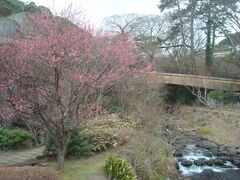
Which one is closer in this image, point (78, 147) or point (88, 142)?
point (78, 147)

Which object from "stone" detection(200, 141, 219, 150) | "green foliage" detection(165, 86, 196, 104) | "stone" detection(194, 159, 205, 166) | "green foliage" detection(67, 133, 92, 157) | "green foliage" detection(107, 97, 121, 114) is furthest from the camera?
"green foliage" detection(165, 86, 196, 104)

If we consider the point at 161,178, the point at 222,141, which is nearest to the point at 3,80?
the point at 161,178

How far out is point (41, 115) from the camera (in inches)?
438

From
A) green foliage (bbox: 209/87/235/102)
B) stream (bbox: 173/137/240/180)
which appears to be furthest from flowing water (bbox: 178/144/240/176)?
green foliage (bbox: 209/87/235/102)

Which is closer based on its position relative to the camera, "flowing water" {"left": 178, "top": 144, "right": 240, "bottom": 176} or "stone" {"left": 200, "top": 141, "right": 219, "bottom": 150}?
"flowing water" {"left": 178, "top": 144, "right": 240, "bottom": 176}

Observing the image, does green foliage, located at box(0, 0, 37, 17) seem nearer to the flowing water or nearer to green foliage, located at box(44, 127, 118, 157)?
the flowing water

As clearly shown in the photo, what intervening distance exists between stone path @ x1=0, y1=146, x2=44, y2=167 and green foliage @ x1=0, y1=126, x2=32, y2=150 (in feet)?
2.34

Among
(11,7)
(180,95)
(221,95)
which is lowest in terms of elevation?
(180,95)

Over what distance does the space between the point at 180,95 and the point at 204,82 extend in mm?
3019

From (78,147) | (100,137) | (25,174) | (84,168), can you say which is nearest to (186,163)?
(100,137)

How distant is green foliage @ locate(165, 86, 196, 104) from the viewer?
36.8 m

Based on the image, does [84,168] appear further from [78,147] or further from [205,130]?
[205,130]

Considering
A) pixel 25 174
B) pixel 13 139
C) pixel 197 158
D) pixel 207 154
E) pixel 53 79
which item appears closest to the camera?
pixel 25 174

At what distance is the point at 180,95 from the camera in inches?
1453
